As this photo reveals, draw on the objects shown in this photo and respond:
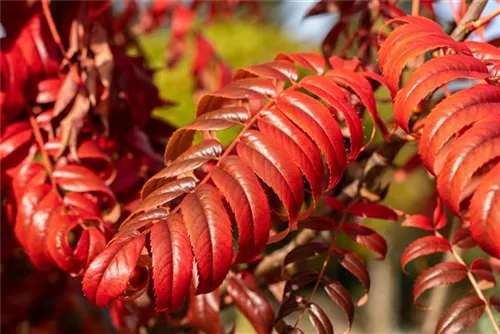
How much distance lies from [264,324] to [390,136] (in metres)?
0.39

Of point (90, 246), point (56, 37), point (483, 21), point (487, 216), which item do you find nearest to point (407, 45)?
point (483, 21)

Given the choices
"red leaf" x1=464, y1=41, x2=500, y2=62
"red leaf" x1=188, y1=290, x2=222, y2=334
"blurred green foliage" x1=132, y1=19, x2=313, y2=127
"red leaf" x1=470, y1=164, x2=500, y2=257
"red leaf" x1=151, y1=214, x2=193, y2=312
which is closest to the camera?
"red leaf" x1=470, y1=164, x2=500, y2=257

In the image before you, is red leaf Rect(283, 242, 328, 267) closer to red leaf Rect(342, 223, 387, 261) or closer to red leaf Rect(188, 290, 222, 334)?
red leaf Rect(342, 223, 387, 261)

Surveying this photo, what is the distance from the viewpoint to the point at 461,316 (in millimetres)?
947

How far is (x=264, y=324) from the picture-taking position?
45.3 inches

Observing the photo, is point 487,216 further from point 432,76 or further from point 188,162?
point 188,162

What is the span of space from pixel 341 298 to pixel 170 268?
1.10ft

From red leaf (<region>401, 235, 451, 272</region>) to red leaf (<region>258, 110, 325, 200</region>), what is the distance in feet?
0.83

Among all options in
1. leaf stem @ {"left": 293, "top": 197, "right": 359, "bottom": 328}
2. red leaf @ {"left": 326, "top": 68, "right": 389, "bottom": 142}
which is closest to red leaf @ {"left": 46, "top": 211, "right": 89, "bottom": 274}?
leaf stem @ {"left": 293, "top": 197, "right": 359, "bottom": 328}

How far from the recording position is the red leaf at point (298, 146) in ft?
2.76

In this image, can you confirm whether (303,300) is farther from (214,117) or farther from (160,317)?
(160,317)

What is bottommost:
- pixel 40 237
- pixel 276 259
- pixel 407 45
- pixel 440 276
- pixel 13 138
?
pixel 276 259

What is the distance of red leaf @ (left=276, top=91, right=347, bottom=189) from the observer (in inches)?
33.4

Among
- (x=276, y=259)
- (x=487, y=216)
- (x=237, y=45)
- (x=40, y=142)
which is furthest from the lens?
→ (x=237, y=45)
